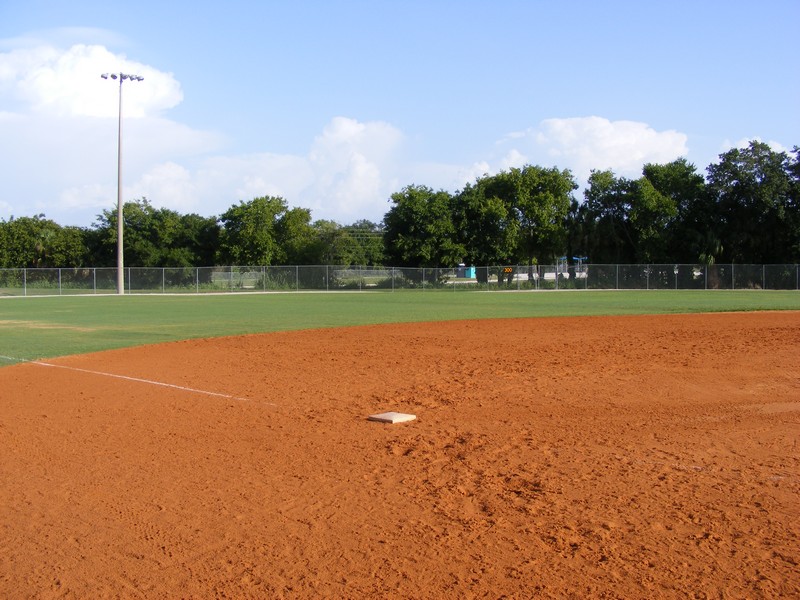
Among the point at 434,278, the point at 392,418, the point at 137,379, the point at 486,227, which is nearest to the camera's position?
the point at 392,418

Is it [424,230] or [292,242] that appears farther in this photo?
[292,242]

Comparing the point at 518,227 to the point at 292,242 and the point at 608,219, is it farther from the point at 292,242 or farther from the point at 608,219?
the point at 292,242

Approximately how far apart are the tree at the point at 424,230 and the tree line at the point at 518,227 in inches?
4.3

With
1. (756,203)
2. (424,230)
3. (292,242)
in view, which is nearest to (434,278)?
(424,230)

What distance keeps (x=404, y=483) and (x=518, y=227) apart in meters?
62.9

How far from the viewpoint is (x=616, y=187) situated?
69.2 meters

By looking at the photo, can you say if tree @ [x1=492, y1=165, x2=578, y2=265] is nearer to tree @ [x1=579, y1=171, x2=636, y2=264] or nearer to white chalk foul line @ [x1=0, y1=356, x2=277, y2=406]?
tree @ [x1=579, y1=171, x2=636, y2=264]

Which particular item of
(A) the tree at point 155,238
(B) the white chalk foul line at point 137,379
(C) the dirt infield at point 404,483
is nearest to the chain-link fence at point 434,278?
(A) the tree at point 155,238

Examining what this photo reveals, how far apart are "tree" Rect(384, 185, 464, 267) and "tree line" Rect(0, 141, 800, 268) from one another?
4.3 inches

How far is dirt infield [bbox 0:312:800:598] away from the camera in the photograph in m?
4.75

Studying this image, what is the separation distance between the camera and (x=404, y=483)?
6793 mm

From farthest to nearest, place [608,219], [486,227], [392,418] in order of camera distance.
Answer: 1. [608,219]
2. [486,227]
3. [392,418]

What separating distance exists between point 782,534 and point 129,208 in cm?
7210

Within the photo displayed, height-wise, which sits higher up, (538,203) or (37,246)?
(538,203)
